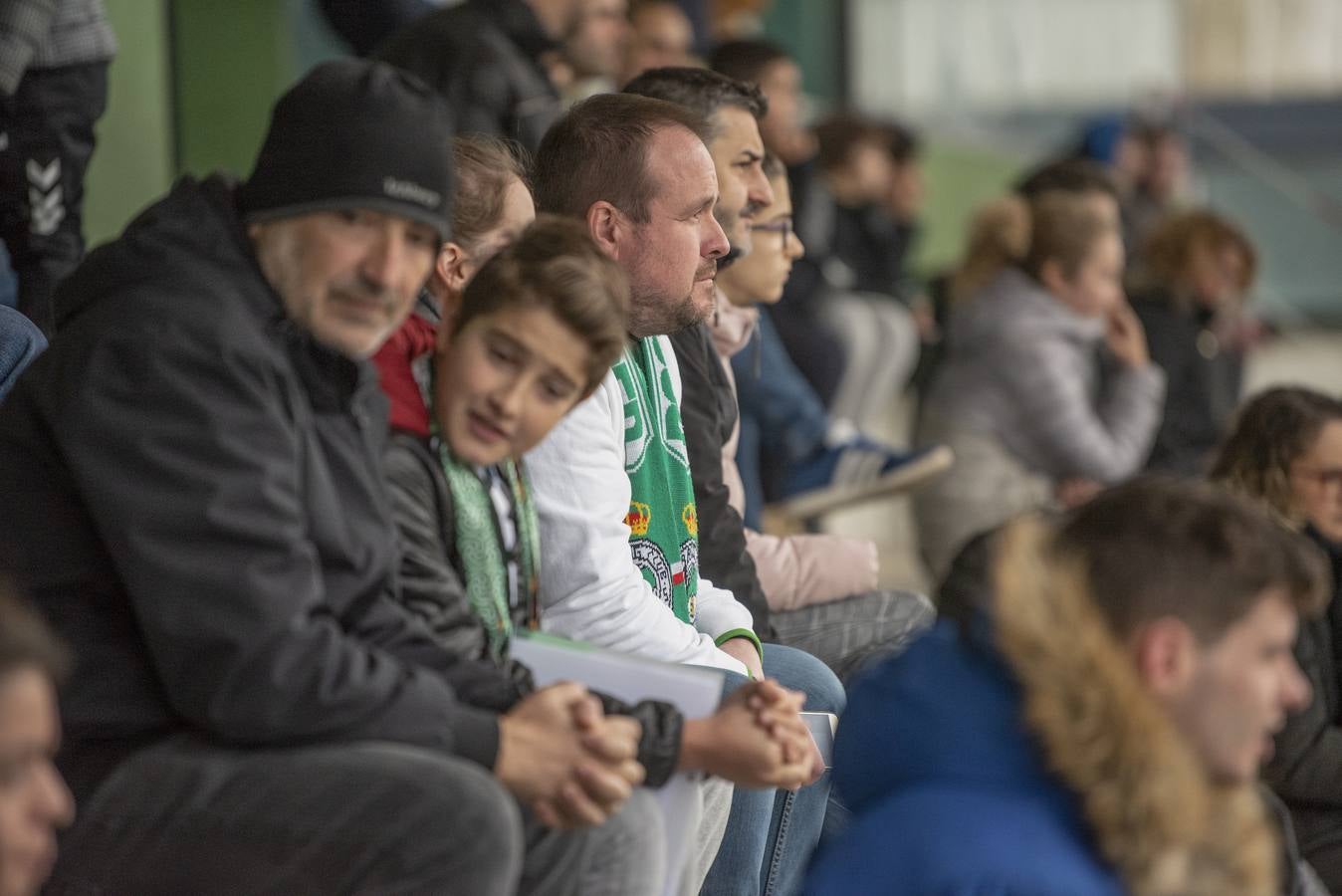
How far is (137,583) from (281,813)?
26 centimetres

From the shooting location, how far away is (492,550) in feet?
6.90

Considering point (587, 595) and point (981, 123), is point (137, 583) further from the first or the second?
point (981, 123)

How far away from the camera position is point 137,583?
67.9 inches

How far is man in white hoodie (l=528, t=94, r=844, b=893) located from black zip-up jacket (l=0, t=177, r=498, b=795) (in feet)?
1.81

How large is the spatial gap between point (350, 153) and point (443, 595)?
507mm

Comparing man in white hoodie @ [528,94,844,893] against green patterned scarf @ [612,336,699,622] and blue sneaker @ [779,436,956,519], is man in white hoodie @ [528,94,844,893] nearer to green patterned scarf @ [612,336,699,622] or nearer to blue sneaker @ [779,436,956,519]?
green patterned scarf @ [612,336,699,622]

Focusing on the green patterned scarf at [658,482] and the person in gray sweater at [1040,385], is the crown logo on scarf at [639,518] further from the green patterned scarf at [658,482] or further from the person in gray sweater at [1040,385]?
the person in gray sweater at [1040,385]

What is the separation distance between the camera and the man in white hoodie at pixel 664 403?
8.09 ft

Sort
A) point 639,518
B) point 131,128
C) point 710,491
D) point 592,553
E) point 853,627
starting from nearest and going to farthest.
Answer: point 592,553 → point 639,518 → point 710,491 → point 853,627 → point 131,128

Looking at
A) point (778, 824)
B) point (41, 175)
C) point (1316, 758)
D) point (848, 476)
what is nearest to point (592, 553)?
point (778, 824)

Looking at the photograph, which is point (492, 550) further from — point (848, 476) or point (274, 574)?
point (848, 476)

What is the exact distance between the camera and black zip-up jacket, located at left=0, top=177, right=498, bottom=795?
5.64 feet

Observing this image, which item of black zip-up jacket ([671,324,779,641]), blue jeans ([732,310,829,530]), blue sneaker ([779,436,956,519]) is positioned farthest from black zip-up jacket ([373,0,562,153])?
black zip-up jacket ([671,324,779,641])

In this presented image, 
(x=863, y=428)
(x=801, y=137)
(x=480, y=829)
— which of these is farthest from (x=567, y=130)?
(x=863, y=428)
